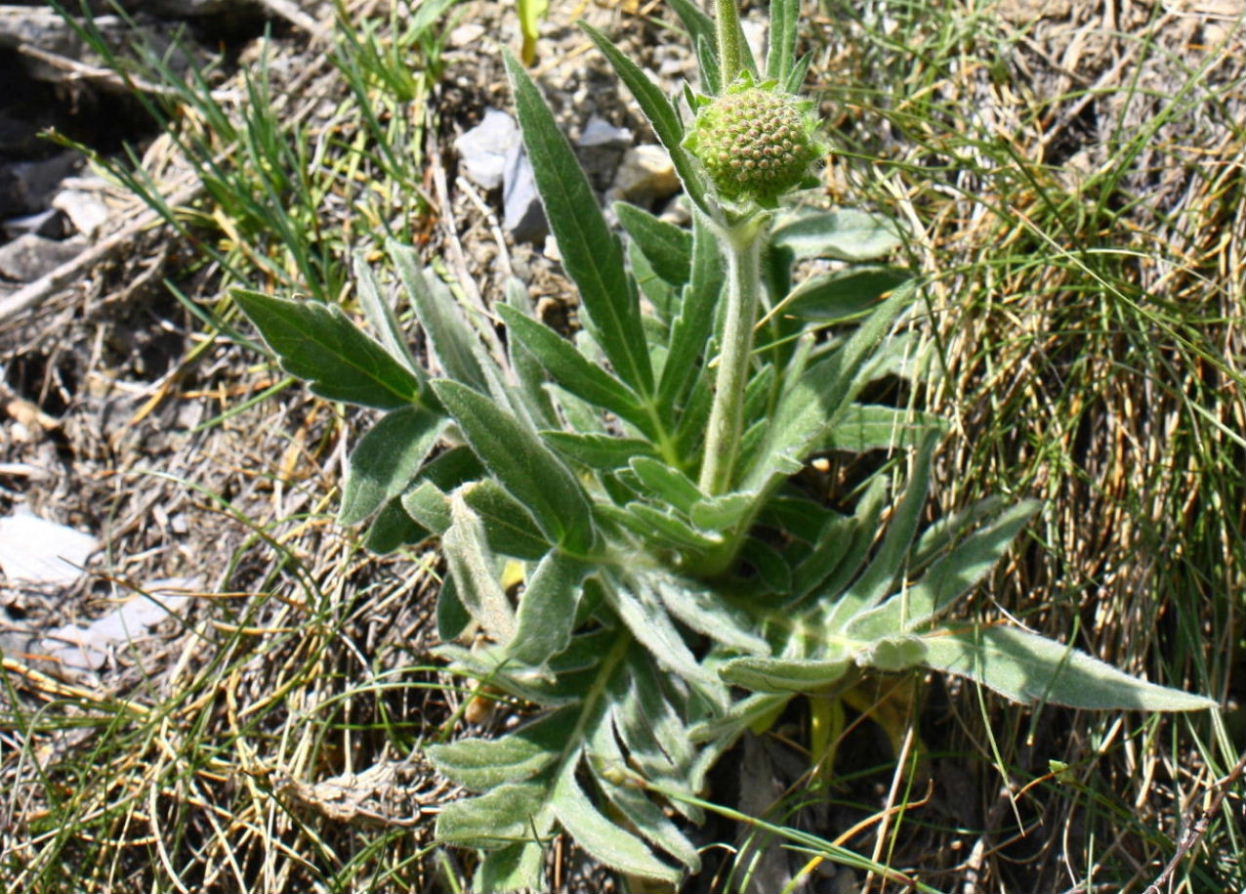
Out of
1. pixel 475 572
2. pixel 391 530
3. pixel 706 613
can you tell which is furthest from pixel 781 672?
pixel 391 530

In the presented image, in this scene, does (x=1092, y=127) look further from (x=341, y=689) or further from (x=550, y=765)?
(x=341, y=689)

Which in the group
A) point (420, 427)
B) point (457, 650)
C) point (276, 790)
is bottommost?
point (276, 790)

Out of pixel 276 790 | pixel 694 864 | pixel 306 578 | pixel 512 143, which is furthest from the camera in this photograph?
pixel 512 143

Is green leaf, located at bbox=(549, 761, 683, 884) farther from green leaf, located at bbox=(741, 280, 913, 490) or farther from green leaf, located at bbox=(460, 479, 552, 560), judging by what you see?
green leaf, located at bbox=(741, 280, 913, 490)

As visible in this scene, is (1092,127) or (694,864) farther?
A: (1092,127)

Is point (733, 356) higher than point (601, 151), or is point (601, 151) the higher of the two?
point (733, 356)

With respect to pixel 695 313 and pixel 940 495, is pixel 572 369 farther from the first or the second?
pixel 940 495

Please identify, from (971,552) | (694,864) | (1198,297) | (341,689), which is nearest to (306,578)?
(341,689)
